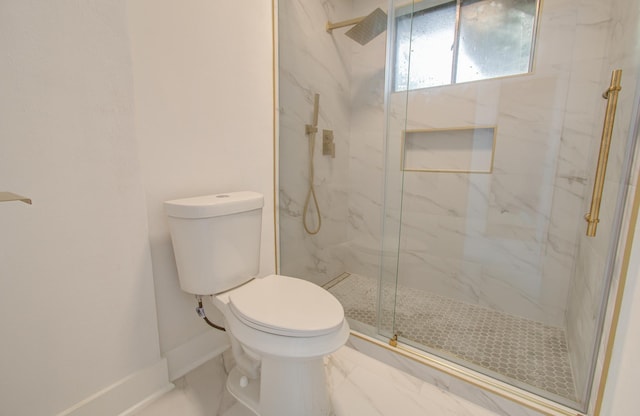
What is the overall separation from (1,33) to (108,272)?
29.4 inches

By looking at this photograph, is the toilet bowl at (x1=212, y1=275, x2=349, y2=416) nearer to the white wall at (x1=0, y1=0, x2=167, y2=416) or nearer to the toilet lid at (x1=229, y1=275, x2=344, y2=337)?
the toilet lid at (x1=229, y1=275, x2=344, y2=337)

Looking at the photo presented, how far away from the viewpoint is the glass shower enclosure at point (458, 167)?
4.85 ft

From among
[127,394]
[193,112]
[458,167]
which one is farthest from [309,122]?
[127,394]

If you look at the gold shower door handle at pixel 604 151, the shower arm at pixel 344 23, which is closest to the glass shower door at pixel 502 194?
the gold shower door handle at pixel 604 151

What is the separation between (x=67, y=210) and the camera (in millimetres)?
923

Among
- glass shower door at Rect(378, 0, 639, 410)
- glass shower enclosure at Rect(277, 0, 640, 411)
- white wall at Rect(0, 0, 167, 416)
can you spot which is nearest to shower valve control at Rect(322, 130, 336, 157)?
glass shower enclosure at Rect(277, 0, 640, 411)

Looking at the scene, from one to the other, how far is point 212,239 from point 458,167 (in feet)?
5.39

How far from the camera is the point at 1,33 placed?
2.53 ft

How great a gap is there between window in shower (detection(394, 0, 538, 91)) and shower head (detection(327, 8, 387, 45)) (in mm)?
187

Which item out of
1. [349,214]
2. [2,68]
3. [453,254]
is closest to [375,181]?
[349,214]

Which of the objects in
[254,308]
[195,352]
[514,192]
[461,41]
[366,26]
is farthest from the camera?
[366,26]

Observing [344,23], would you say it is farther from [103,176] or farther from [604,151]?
[103,176]

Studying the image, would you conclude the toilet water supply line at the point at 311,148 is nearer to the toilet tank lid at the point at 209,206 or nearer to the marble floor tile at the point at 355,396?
the toilet tank lid at the point at 209,206

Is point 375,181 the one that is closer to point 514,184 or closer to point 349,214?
point 349,214
